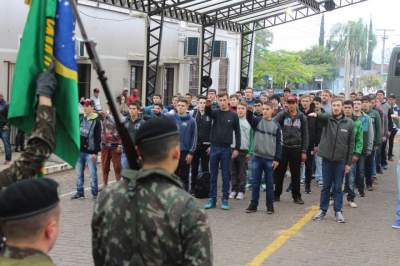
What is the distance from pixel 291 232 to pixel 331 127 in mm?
1793

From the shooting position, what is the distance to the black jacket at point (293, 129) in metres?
10.4

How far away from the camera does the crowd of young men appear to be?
909 cm

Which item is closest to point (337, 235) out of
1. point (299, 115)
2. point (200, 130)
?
point (299, 115)

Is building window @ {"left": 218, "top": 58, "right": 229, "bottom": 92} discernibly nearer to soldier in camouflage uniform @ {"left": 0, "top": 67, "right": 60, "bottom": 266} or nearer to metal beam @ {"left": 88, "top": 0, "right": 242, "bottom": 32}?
metal beam @ {"left": 88, "top": 0, "right": 242, "bottom": 32}

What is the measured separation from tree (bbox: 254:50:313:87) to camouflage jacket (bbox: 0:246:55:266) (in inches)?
2731

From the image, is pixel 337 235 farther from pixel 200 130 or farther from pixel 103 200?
pixel 103 200

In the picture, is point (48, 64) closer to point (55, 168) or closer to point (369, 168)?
point (369, 168)

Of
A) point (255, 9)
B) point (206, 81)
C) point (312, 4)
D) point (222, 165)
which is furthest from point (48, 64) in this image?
point (312, 4)

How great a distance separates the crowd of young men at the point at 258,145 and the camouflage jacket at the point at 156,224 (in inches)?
259

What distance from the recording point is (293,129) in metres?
10.4

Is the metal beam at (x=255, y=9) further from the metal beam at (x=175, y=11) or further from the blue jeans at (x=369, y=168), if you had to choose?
the blue jeans at (x=369, y=168)

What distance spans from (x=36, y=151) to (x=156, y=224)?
0.77 meters

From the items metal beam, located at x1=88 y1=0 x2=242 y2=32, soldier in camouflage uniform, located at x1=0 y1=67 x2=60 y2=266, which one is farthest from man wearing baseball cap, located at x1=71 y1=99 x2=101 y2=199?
metal beam, located at x1=88 y1=0 x2=242 y2=32

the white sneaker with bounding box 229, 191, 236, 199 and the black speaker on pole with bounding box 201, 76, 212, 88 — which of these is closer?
the white sneaker with bounding box 229, 191, 236, 199
